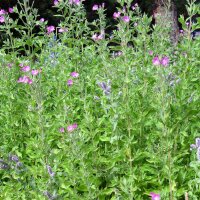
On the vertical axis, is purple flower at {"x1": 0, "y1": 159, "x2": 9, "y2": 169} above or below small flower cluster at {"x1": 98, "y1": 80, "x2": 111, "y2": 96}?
below

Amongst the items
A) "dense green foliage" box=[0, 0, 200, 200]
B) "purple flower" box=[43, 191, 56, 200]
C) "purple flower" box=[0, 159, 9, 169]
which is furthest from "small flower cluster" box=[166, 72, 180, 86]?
"purple flower" box=[0, 159, 9, 169]

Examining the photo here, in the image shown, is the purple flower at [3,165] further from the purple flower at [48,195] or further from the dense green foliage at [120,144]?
the purple flower at [48,195]

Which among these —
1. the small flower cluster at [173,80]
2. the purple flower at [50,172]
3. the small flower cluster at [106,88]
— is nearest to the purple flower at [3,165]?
the purple flower at [50,172]

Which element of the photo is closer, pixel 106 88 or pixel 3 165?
pixel 3 165

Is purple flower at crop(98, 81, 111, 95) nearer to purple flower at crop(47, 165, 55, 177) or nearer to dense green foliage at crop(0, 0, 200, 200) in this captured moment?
dense green foliage at crop(0, 0, 200, 200)

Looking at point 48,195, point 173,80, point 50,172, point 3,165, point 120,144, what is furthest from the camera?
point 173,80

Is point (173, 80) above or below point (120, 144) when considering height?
above

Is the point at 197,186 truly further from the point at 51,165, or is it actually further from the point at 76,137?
the point at 51,165

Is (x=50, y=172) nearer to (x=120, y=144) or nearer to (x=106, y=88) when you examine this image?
(x=120, y=144)

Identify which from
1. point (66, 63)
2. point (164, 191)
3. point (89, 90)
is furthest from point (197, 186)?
point (66, 63)

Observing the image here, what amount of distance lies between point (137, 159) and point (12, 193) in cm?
89

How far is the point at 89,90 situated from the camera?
4.37 metres

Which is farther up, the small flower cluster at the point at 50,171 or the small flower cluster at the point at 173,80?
the small flower cluster at the point at 173,80

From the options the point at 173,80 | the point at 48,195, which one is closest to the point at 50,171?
the point at 48,195
